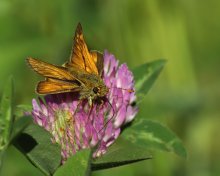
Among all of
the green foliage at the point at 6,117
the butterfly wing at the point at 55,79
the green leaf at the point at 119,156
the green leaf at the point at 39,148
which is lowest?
the green leaf at the point at 119,156

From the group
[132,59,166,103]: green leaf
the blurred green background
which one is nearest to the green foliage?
[132,59,166,103]: green leaf

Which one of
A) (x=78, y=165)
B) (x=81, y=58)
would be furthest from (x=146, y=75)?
(x=78, y=165)

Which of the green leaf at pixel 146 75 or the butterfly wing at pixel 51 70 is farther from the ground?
the butterfly wing at pixel 51 70

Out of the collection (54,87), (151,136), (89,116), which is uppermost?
(54,87)

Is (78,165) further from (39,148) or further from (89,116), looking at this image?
(89,116)

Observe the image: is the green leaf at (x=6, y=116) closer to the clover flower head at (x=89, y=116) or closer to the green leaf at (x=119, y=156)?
the clover flower head at (x=89, y=116)

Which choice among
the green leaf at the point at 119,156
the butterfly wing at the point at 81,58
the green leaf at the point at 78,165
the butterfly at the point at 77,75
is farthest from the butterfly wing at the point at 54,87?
the green leaf at the point at 78,165
